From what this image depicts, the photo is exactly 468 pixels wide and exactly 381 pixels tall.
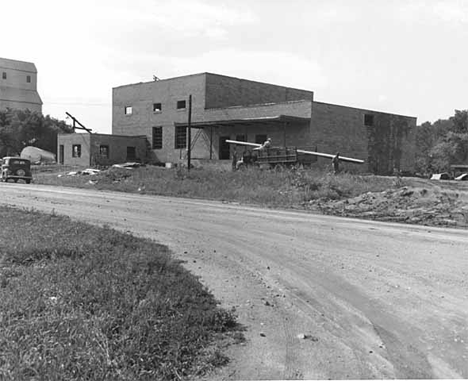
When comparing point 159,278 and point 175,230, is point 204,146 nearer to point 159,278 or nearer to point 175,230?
point 175,230

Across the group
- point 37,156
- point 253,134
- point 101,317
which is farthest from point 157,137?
point 101,317

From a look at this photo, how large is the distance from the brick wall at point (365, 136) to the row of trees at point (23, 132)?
174ft

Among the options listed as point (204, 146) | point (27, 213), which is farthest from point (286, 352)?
point (204, 146)

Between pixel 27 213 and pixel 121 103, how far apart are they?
50.6 metres

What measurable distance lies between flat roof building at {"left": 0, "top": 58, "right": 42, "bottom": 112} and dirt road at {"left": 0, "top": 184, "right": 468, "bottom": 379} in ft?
304

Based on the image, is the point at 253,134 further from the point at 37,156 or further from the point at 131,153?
the point at 37,156

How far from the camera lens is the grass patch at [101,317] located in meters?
4.29

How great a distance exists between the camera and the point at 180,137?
55000 millimetres

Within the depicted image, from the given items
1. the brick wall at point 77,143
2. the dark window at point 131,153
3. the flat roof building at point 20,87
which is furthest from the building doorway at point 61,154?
the flat roof building at point 20,87

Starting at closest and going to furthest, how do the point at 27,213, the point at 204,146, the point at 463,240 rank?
the point at 463,240, the point at 27,213, the point at 204,146

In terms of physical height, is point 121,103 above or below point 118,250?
above

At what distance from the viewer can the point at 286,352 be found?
16.8ft

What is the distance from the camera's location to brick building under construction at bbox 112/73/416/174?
44.0 metres

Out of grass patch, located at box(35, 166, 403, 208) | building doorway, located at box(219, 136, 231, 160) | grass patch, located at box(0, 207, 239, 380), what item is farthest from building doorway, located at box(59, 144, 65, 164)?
grass patch, located at box(0, 207, 239, 380)
